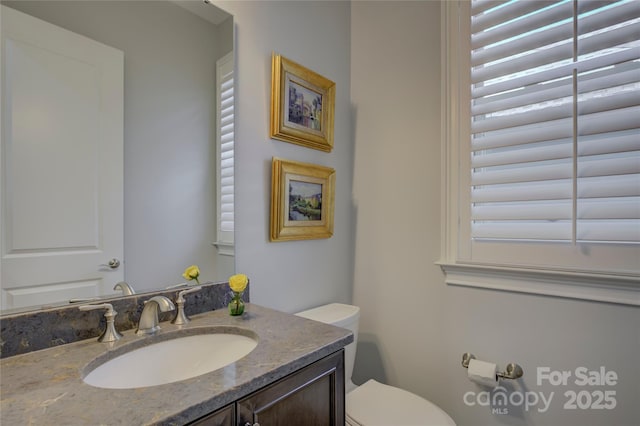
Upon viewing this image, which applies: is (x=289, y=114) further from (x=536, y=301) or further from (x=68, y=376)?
(x=536, y=301)

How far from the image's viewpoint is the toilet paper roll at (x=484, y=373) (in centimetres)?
129

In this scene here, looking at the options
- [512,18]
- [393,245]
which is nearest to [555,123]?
[512,18]

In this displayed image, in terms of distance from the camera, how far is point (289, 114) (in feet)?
4.74

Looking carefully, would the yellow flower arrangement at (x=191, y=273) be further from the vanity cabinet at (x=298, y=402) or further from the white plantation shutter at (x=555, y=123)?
the white plantation shutter at (x=555, y=123)

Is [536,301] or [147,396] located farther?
[536,301]

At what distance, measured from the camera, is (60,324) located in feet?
2.71

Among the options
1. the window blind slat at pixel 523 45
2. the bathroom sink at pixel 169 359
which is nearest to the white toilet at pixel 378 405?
the bathroom sink at pixel 169 359

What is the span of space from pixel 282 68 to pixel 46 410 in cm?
135

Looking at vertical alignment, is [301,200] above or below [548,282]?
above

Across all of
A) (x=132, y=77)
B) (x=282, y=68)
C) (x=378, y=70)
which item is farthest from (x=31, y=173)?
(x=378, y=70)

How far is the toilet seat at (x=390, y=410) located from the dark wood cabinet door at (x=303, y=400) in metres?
0.37

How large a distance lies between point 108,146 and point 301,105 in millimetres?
860

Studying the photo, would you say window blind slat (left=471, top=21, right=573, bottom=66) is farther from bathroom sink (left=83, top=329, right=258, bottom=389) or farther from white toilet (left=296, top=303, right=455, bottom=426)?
Answer: bathroom sink (left=83, top=329, right=258, bottom=389)

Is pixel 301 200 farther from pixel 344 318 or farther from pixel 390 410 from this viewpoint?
pixel 390 410
